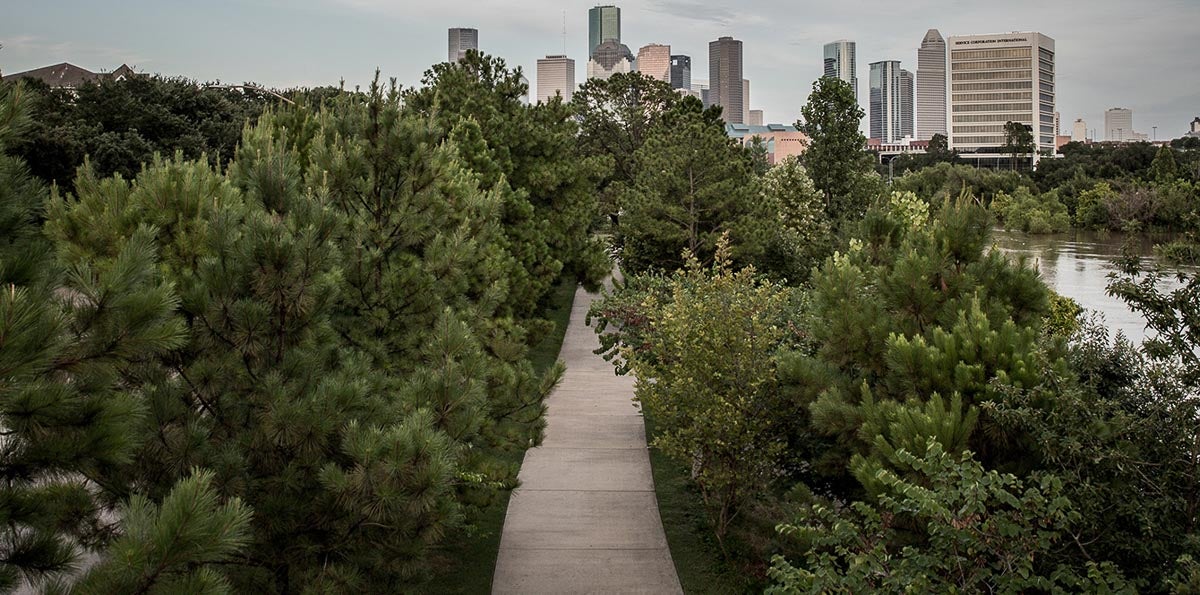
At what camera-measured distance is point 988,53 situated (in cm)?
18550

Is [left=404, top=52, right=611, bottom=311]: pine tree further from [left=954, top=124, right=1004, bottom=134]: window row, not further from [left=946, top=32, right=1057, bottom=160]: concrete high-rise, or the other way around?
[left=946, top=32, right=1057, bottom=160]: concrete high-rise

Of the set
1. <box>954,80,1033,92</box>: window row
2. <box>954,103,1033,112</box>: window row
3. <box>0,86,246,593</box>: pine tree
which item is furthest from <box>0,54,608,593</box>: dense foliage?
<box>954,80,1033,92</box>: window row

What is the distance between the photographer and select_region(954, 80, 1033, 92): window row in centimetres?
18412

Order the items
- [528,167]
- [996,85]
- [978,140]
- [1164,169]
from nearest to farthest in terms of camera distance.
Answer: [528,167], [1164,169], [978,140], [996,85]

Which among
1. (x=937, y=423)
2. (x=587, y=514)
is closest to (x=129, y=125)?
(x=587, y=514)

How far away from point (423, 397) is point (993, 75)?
197m

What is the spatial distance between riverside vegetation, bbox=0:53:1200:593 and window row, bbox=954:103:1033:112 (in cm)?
18647

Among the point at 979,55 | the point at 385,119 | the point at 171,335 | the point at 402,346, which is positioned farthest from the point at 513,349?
the point at 979,55

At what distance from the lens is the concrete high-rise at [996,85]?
182 meters

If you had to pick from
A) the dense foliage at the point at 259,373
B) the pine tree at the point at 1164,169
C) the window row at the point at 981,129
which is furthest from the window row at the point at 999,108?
the dense foliage at the point at 259,373

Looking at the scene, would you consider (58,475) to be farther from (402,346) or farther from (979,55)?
(979,55)

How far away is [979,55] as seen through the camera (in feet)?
609

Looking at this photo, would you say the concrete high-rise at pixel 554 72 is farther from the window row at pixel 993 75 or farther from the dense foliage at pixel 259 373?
the dense foliage at pixel 259 373

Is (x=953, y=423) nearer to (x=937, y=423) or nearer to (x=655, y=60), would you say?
(x=937, y=423)
